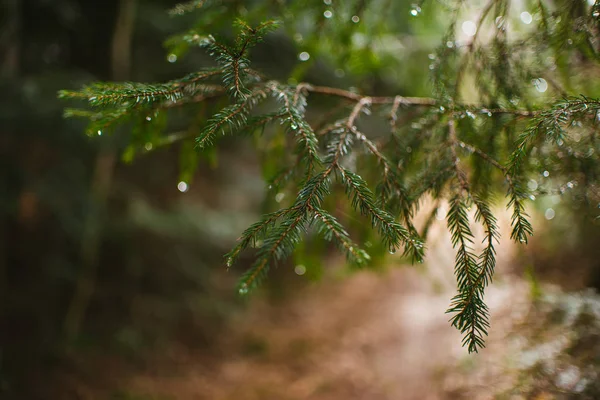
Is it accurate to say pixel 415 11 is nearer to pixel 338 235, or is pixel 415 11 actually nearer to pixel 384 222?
pixel 384 222

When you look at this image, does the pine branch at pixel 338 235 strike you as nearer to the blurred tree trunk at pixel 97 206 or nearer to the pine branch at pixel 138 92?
the pine branch at pixel 138 92

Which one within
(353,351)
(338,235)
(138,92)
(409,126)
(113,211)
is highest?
(113,211)

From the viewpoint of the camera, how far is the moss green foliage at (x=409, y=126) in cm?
166

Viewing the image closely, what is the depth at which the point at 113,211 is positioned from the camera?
5250 millimetres

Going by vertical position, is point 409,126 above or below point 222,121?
above

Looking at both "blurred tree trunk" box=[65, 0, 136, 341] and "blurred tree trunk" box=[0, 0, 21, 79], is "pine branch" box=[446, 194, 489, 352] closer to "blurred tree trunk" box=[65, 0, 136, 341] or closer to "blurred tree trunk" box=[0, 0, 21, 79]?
"blurred tree trunk" box=[65, 0, 136, 341]

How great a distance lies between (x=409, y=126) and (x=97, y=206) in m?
4.23

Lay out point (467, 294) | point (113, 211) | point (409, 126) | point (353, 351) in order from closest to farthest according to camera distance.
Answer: point (467, 294) → point (409, 126) → point (353, 351) → point (113, 211)

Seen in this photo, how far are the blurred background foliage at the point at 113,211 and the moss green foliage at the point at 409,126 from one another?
815 millimetres

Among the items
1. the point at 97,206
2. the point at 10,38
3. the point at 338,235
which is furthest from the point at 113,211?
the point at 338,235

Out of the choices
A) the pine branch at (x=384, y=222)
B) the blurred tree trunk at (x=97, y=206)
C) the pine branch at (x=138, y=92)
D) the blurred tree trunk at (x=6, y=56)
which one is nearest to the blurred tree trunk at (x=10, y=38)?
the blurred tree trunk at (x=6, y=56)

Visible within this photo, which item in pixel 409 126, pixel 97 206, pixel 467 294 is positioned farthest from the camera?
pixel 97 206

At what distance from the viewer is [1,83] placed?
390 cm

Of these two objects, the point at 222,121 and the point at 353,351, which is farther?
the point at 353,351
